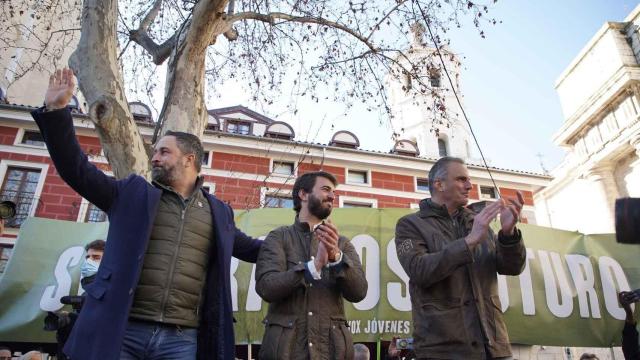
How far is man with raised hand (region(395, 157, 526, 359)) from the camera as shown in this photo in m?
2.28

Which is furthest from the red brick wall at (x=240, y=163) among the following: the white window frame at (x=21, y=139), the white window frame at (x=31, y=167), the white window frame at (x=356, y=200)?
the white window frame at (x=21, y=139)

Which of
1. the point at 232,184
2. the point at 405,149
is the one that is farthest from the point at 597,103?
the point at 232,184

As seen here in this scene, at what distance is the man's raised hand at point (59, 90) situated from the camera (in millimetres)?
2037

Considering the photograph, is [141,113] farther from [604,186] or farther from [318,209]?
[604,186]

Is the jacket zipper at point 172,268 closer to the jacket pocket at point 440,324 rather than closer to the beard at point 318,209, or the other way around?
the beard at point 318,209

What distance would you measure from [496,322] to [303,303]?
111 centimetres

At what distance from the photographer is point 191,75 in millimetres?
5398

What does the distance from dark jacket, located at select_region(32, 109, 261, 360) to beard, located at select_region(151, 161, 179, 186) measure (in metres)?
0.14

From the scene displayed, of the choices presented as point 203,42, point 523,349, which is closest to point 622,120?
point 523,349

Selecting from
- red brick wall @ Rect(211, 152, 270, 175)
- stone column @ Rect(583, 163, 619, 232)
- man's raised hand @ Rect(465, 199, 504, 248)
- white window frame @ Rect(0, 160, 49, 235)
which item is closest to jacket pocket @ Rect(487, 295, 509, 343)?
man's raised hand @ Rect(465, 199, 504, 248)

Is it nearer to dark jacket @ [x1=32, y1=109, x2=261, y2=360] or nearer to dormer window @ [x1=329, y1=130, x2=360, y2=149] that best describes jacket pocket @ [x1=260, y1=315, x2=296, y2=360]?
dark jacket @ [x1=32, y1=109, x2=261, y2=360]

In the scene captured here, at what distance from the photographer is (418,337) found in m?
2.42

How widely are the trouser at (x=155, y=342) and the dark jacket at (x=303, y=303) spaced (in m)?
0.47

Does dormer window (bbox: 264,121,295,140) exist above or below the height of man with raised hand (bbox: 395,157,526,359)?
above
